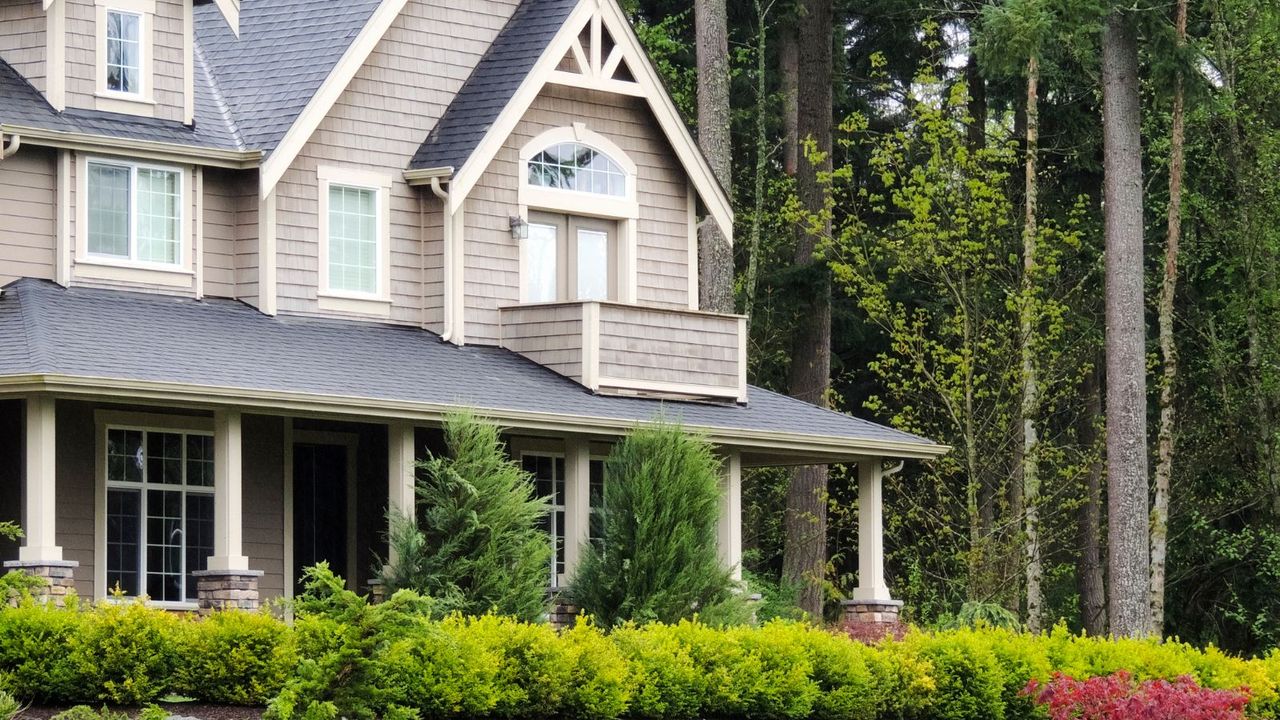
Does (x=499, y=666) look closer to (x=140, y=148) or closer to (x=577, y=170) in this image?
(x=140, y=148)

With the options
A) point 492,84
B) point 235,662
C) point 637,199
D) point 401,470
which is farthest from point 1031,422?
point 235,662

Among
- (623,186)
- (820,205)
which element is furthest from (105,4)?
(820,205)

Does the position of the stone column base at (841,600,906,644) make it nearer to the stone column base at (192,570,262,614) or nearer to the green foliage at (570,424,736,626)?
the green foliage at (570,424,736,626)

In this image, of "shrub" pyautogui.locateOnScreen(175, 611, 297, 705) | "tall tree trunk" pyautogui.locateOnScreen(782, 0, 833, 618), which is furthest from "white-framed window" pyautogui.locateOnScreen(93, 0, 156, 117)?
"tall tree trunk" pyautogui.locateOnScreen(782, 0, 833, 618)

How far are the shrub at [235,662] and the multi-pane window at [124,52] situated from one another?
8.16 m

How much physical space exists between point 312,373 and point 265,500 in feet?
7.12

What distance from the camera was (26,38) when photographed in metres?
23.1

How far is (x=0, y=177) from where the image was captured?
72.9 feet

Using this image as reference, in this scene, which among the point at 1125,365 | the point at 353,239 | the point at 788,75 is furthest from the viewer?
the point at 788,75

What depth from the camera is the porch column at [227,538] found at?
67.5 ft

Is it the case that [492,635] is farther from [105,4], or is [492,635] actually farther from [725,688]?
[105,4]

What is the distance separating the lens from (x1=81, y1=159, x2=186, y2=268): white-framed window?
22797 mm

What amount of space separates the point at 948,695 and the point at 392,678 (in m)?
6.94

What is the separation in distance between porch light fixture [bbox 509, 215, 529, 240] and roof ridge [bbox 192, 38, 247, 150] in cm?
341
